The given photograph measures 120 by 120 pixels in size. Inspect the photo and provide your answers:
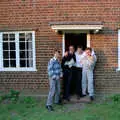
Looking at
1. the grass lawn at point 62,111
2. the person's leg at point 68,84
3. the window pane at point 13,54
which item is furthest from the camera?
the window pane at point 13,54

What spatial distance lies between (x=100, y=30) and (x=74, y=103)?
3181 millimetres

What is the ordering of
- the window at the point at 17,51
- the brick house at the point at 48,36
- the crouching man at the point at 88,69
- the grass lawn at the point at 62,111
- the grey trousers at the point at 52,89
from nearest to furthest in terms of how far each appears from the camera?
the grass lawn at the point at 62,111, the grey trousers at the point at 52,89, the crouching man at the point at 88,69, the brick house at the point at 48,36, the window at the point at 17,51

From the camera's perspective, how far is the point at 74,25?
16047 millimetres

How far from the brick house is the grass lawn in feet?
6.19

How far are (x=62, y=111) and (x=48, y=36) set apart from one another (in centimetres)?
416

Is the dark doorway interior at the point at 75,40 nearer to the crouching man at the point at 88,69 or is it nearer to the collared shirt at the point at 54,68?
the crouching man at the point at 88,69

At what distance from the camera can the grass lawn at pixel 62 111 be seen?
12.8 m

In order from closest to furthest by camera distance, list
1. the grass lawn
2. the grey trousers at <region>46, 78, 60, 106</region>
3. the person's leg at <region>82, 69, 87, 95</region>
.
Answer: the grass lawn
the grey trousers at <region>46, 78, 60, 106</region>
the person's leg at <region>82, 69, 87, 95</region>

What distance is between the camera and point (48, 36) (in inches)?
671

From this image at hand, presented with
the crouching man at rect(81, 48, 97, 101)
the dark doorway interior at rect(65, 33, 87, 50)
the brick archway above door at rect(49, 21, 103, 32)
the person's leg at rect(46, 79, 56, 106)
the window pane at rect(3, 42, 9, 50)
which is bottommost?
the person's leg at rect(46, 79, 56, 106)

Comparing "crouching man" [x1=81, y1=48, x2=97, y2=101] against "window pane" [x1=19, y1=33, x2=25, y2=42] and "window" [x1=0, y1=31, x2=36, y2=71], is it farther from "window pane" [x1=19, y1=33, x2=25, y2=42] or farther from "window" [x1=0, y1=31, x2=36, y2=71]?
"window pane" [x1=19, y1=33, x2=25, y2=42]

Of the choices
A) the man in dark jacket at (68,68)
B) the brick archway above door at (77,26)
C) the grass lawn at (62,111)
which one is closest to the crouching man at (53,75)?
the grass lawn at (62,111)

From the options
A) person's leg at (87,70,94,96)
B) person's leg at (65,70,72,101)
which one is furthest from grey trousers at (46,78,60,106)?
person's leg at (87,70,94,96)

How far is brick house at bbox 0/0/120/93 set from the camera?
1669 centimetres
